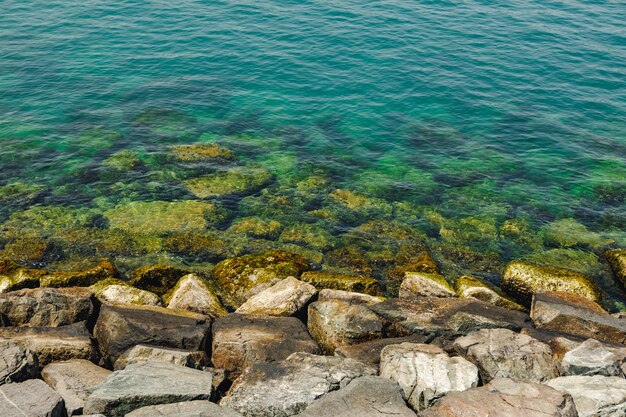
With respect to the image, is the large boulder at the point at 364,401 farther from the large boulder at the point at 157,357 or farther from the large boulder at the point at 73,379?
the large boulder at the point at 73,379

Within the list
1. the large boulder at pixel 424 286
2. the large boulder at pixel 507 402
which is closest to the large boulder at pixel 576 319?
the large boulder at pixel 424 286

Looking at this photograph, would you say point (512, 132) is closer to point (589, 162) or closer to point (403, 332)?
point (589, 162)

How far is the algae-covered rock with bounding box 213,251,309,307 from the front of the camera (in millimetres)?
17328

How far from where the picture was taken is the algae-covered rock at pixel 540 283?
1703cm

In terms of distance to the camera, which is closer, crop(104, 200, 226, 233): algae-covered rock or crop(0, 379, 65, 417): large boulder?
crop(0, 379, 65, 417): large boulder

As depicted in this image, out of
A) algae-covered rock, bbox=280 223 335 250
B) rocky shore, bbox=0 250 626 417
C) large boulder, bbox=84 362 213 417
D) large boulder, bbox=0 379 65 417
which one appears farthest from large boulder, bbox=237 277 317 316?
large boulder, bbox=0 379 65 417

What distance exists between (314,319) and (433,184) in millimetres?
12721

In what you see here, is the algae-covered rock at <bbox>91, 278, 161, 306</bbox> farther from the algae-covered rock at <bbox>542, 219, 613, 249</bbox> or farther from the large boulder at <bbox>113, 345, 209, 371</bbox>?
the algae-covered rock at <bbox>542, 219, 613, 249</bbox>

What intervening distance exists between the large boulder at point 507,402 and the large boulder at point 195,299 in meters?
7.15

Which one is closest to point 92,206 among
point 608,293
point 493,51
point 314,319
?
point 314,319

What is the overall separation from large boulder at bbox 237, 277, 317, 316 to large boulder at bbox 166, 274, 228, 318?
70cm

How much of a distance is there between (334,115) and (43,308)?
21225 millimetres

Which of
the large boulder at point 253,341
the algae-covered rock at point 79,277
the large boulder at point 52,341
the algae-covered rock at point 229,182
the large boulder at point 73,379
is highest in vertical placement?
the large boulder at point 73,379

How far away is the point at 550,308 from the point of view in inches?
598
